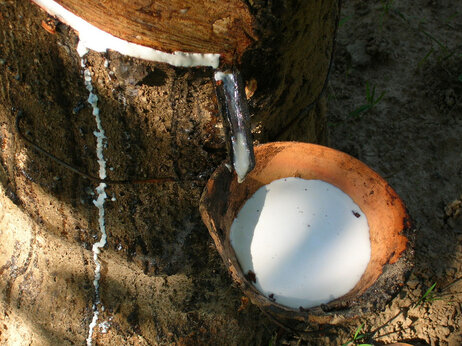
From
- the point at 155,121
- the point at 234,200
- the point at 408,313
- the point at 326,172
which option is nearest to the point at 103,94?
the point at 155,121

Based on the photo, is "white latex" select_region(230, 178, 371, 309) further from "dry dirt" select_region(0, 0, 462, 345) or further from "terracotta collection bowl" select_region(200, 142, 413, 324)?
"dry dirt" select_region(0, 0, 462, 345)

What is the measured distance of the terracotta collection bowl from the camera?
43.4 inches

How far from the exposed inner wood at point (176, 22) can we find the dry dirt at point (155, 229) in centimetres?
12

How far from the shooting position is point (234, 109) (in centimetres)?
104

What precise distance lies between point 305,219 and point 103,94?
2.45 ft

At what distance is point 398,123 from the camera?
2.27 metres

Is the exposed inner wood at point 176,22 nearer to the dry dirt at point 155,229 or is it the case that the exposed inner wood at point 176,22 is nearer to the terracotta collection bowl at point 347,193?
the dry dirt at point 155,229

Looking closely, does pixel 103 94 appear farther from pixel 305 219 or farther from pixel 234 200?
pixel 305 219

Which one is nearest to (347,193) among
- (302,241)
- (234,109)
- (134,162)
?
(302,241)

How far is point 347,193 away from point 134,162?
71 centimetres

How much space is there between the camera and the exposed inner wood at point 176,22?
92 cm

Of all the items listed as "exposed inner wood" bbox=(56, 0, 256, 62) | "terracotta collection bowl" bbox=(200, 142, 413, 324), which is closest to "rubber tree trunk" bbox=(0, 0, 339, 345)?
"exposed inner wood" bbox=(56, 0, 256, 62)

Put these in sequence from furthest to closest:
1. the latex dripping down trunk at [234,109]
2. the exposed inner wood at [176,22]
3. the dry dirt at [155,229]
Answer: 1. the dry dirt at [155,229]
2. the latex dripping down trunk at [234,109]
3. the exposed inner wood at [176,22]

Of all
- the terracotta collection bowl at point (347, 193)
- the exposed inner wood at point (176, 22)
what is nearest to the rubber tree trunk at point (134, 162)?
the exposed inner wood at point (176, 22)
